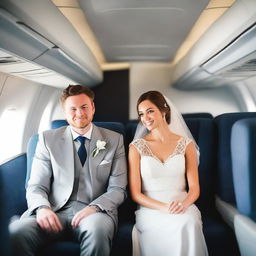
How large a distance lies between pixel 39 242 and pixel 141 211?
76 cm

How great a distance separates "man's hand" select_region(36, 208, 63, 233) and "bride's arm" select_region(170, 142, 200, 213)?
80 cm

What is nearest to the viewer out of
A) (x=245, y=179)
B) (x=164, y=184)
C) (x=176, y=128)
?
(x=245, y=179)

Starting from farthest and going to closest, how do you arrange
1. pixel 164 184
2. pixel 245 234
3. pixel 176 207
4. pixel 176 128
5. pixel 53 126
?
pixel 53 126 < pixel 176 128 < pixel 164 184 < pixel 176 207 < pixel 245 234

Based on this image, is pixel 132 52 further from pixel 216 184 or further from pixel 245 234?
pixel 245 234

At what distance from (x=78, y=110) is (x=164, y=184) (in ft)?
2.94

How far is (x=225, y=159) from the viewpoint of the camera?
236 cm

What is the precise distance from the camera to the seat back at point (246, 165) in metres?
1.91

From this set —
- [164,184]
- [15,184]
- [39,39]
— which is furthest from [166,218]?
[39,39]

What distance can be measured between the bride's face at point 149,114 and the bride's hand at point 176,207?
0.65 meters

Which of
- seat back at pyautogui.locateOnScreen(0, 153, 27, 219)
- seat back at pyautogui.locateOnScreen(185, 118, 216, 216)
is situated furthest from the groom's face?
seat back at pyautogui.locateOnScreen(185, 118, 216, 216)

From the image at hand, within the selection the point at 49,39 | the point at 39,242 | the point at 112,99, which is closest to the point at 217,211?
the point at 39,242

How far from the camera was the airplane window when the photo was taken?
307 cm

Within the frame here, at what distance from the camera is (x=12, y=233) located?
1.79 meters

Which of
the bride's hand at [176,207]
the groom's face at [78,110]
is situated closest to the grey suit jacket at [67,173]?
the groom's face at [78,110]
